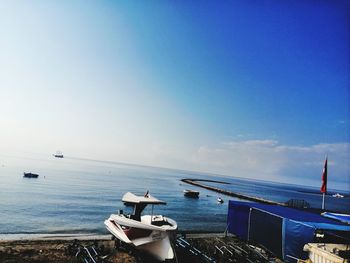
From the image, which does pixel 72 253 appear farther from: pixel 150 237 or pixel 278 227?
pixel 278 227

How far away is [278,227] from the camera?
16.3 m

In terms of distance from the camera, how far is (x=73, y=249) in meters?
14.9

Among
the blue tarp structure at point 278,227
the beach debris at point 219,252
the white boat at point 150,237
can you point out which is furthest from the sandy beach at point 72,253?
the blue tarp structure at point 278,227

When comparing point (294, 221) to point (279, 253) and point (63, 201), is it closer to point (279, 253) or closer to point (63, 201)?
point (279, 253)

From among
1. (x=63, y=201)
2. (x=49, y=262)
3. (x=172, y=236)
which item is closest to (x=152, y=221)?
(x=172, y=236)

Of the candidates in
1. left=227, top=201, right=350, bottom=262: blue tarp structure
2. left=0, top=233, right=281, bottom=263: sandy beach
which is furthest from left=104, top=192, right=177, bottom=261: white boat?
left=227, top=201, right=350, bottom=262: blue tarp structure

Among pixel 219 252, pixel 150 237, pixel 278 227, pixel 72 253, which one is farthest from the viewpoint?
pixel 219 252

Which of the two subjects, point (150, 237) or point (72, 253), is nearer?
point (150, 237)

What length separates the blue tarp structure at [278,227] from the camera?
47.6 feet

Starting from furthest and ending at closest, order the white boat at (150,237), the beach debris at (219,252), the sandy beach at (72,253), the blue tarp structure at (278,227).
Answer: the beach debris at (219,252) < the blue tarp structure at (278,227) < the white boat at (150,237) < the sandy beach at (72,253)

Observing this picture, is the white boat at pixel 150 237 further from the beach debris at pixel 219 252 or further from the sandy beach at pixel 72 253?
the beach debris at pixel 219 252

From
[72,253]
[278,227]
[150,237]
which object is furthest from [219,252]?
[72,253]

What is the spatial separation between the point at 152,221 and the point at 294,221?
8.90 meters

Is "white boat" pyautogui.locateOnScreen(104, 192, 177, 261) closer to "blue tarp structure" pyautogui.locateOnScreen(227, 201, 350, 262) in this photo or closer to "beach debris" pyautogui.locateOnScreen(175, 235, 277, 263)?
"beach debris" pyautogui.locateOnScreen(175, 235, 277, 263)
